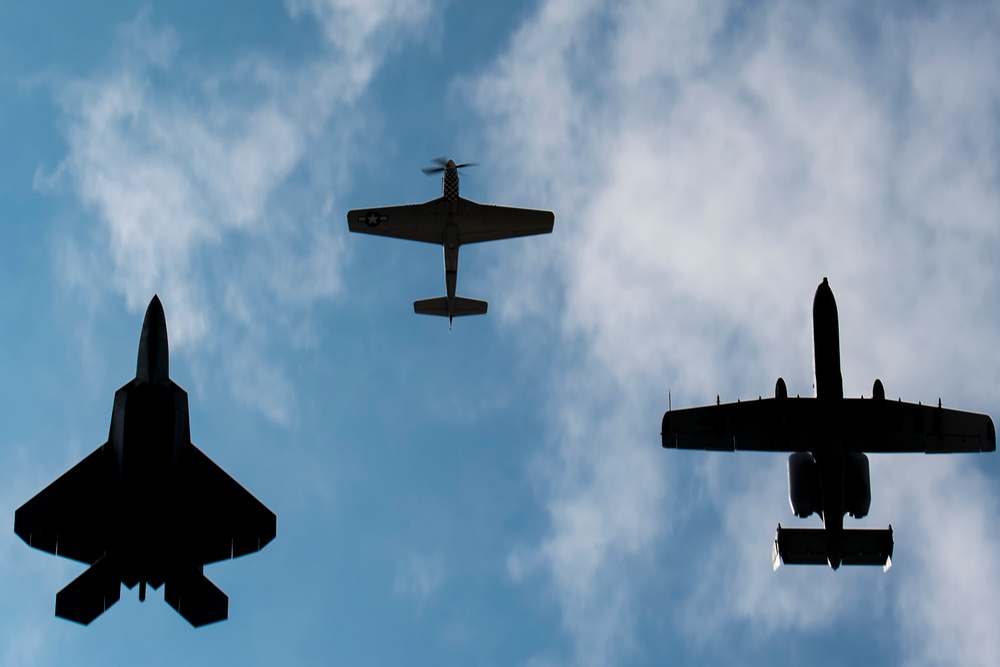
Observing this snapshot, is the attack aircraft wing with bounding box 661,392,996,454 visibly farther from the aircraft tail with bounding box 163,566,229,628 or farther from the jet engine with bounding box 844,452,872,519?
the aircraft tail with bounding box 163,566,229,628

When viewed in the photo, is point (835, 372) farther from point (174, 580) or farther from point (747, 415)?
point (174, 580)

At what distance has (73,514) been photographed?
160ft

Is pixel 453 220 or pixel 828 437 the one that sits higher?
pixel 453 220

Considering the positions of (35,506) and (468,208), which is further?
(468,208)

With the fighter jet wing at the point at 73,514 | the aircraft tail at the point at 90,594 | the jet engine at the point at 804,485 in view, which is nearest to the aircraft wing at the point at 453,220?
the jet engine at the point at 804,485

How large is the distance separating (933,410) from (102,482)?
39.9 metres

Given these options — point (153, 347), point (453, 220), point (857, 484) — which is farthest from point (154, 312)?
point (857, 484)

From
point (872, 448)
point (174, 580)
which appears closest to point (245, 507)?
point (174, 580)

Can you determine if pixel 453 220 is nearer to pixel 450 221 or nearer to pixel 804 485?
pixel 450 221

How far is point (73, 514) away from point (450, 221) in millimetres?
28911

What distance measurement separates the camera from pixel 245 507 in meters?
51.1

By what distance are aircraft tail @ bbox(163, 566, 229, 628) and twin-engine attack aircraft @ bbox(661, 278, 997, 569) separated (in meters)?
23.2

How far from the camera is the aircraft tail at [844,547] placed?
192 feet

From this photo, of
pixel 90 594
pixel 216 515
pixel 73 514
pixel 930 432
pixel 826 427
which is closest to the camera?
pixel 90 594
